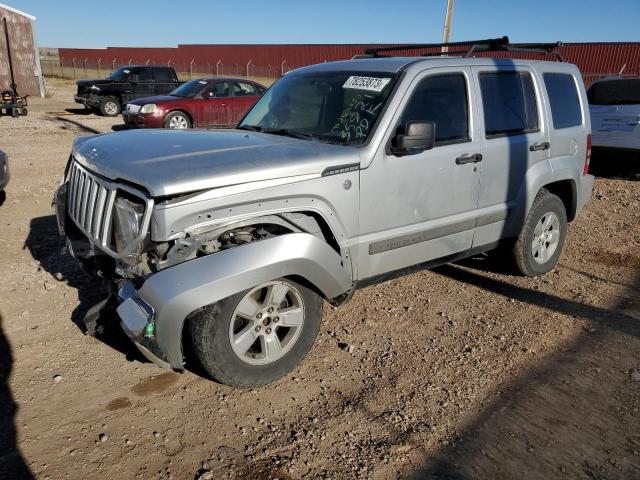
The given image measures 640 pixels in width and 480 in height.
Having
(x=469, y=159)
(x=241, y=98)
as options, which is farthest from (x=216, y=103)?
(x=469, y=159)

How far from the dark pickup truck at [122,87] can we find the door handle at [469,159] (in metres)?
16.1

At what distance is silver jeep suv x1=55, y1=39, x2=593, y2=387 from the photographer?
2779mm

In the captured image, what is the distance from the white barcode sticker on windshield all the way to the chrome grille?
1889 millimetres

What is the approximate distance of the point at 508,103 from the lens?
4387 millimetres

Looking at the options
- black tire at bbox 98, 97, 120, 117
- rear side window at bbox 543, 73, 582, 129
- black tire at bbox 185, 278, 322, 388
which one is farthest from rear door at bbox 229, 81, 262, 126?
black tire at bbox 185, 278, 322, 388

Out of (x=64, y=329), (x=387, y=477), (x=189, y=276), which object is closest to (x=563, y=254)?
(x=387, y=477)

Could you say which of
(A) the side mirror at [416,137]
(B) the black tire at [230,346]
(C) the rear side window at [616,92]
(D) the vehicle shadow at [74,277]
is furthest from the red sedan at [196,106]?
(B) the black tire at [230,346]

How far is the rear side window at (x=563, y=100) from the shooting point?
4.79 m

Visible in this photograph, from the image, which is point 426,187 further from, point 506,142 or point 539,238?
point 539,238

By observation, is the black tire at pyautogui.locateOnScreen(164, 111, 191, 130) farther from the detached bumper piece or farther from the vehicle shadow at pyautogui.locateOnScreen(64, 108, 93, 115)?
the detached bumper piece

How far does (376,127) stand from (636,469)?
242cm

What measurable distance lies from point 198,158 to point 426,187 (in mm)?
1661

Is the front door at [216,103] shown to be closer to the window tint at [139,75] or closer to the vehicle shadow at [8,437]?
the window tint at [139,75]

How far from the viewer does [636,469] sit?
102 inches
